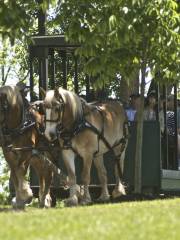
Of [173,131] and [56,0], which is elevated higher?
[56,0]

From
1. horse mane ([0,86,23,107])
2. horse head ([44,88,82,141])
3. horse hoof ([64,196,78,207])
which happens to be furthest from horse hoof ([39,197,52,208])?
horse mane ([0,86,23,107])

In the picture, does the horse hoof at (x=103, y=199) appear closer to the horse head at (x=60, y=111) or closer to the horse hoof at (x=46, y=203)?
the horse hoof at (x=46, y=203)

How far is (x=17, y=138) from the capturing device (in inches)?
519

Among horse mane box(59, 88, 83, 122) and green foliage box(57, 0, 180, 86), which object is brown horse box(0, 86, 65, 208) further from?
green foliage box(57, 0, 180, 86)

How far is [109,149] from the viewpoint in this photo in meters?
14.6

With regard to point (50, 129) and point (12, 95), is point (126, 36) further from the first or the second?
point (12, 95)

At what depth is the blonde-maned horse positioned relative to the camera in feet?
43.3

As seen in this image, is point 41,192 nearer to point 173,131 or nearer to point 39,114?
point 39,114

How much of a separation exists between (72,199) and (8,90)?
6.53 feet

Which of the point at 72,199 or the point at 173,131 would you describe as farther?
the point at 173,131

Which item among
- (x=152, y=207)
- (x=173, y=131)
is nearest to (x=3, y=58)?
(x=173, y=131)

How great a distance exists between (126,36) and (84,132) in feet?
5.78

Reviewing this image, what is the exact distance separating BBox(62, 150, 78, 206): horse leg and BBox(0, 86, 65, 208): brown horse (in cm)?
39

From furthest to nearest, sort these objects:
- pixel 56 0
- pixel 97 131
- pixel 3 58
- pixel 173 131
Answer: pixel 3 58
pixel 173 131
pixel 56 0
pixel 97 131
